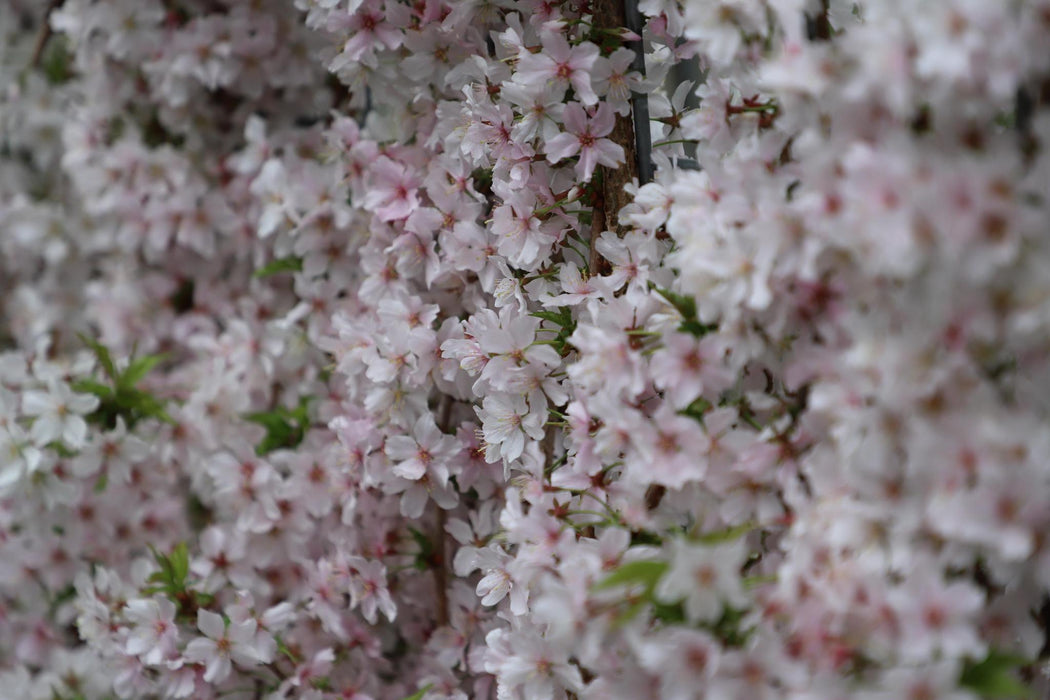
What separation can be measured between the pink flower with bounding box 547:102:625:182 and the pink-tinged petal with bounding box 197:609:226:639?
94 cm

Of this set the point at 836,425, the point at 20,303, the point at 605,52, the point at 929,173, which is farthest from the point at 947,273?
the point at 20,303

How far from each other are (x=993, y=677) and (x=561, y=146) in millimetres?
867

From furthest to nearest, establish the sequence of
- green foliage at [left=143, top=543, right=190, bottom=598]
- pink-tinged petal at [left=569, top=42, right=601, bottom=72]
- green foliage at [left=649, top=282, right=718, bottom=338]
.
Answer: green foliage at [left=143, top=543, right=190, bottom=598] < pink-tinged petal at [left=569, top=42, right=601, bottom=72] < green foliage at [left=649, top=282, right=718, bottom=338]

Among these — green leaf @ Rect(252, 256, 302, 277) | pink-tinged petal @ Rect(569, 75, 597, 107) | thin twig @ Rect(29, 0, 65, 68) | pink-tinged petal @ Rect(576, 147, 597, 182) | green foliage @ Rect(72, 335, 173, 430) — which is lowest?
green foliage @ Rect(72, 335, 173, 430)

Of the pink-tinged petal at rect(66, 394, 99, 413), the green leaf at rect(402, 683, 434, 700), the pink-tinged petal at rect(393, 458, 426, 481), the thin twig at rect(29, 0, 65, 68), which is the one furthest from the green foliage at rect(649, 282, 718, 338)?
the thin twig at rect(29, 0, 65, 68)

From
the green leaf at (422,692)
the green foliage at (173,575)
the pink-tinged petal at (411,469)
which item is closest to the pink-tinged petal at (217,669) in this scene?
the green foliage at (173,575)

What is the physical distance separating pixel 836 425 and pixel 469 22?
0.96m

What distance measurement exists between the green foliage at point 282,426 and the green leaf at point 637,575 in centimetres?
114

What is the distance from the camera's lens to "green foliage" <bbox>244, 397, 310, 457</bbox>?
2.01 meters

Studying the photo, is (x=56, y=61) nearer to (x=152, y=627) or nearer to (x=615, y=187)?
(x=152, y=627)

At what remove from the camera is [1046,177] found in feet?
2.95

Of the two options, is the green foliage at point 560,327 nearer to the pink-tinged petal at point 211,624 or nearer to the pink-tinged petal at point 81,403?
the pink-tinged petal at point 211,624

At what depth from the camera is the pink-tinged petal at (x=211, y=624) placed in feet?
5.27

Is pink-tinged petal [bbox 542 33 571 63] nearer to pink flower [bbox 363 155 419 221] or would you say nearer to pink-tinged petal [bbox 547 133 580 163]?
pink-tinged petal [bbox 547 133 580 163]
